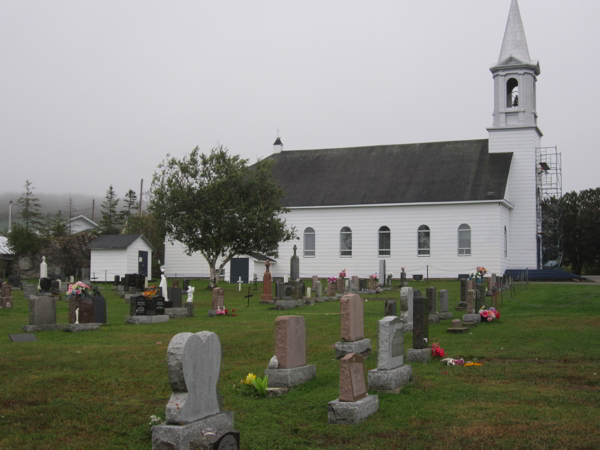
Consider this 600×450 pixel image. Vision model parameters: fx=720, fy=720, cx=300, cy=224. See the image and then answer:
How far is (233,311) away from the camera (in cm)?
2347

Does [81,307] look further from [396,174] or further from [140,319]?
[396,174]

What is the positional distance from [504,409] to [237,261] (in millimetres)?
38206

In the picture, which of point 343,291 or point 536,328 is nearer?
point 536,328

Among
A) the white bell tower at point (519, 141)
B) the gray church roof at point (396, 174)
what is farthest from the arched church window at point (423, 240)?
the white bell tower at point (519, 141)

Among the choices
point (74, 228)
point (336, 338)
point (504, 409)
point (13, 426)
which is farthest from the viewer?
point (74, 228)

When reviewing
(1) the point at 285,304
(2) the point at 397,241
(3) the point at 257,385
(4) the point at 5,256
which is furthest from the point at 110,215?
(3) the point at 257,385

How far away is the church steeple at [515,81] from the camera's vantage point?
1907 inches

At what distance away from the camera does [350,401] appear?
28.1ft

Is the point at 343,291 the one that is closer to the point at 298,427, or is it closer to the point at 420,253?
the point at 420,253

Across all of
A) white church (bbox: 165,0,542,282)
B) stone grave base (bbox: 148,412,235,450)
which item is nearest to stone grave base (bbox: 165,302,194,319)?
stone grave base (bbox: 148,412,235,450)

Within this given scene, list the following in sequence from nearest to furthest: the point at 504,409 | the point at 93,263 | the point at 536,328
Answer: the point at 504,409 < the point at 536,328 < the point at 93,263

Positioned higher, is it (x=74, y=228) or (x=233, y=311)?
(x=74, y=228)

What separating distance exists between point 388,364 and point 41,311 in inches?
419

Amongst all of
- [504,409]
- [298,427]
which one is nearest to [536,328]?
[504,409]
